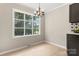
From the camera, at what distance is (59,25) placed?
3.11m

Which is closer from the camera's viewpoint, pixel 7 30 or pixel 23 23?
pixel 7 30

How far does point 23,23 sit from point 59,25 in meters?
1.28

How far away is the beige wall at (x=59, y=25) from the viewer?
2.80m

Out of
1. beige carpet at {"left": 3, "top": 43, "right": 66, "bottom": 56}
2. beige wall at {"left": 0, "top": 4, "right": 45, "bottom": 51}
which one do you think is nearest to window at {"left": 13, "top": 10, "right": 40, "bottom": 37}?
beige wall at {"left": 0, "top": 4, "right": 45, "bottom": 51}

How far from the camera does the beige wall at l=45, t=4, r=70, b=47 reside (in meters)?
2.80

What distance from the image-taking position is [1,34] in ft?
7.93

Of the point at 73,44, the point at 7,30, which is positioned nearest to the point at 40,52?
the point at 73,44

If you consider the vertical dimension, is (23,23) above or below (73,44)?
above

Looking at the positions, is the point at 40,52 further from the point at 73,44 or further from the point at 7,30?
the point at 7,30

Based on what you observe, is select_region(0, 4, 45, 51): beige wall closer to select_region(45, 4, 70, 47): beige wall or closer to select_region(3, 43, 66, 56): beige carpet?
select_region(3, 43, 66, 56): beige carpet

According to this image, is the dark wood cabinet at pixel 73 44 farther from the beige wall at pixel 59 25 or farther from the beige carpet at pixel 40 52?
the beige wall at pixel 59 25

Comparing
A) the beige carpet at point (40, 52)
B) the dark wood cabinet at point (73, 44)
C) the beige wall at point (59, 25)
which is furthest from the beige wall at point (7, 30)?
the dark wood cabinet at point (73, 44)

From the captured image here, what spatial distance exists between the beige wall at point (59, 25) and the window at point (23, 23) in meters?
0.71

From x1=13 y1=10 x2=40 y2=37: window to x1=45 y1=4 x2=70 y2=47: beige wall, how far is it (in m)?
0.71
